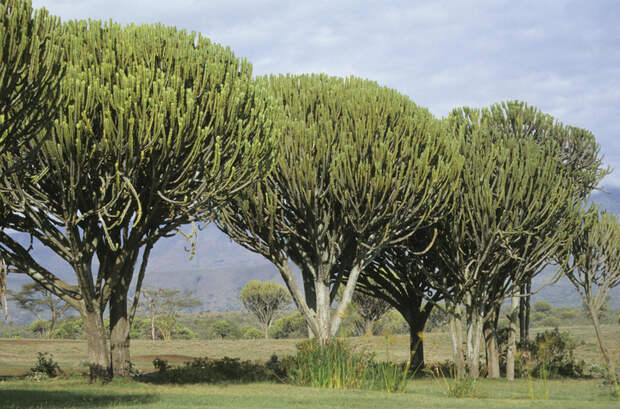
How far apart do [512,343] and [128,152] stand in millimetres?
16473

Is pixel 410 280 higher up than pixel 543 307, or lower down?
higher up

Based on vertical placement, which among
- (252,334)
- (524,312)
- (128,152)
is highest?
(128,152)

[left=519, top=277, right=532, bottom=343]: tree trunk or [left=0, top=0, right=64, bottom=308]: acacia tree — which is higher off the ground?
[left=0, top=0, right=64, bottom=308]: acacia tree

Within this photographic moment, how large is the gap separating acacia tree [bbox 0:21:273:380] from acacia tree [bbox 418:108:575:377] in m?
7.83

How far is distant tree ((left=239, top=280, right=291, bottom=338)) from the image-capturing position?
6178 centimetres

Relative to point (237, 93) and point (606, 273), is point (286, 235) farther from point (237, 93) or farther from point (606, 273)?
point (606, 273)

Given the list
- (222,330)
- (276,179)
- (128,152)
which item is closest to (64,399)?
(128,152)

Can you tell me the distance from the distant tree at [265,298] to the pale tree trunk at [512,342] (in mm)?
39450

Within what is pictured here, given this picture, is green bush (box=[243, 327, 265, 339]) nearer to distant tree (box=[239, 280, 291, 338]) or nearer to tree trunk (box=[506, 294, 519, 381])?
distant tree (box=[239, 280, 291, 338])

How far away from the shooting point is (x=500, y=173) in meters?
18.9

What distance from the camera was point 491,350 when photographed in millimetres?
22812

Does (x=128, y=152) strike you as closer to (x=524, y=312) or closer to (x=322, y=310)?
(x=322, y=310)

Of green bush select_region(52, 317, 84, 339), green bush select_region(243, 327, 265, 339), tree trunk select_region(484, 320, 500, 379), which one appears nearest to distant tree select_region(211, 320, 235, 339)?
green bush select_region(243, 327, 265, 339)

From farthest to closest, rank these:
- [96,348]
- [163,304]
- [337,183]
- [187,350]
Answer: [163,304]
[187,350]
[337,183]
[96,348]
